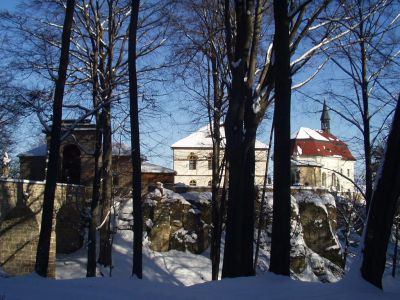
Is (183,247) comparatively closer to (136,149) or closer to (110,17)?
(110,17)

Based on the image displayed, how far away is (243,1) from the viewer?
11.4 m

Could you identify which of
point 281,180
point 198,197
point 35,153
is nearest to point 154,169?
point 35,153

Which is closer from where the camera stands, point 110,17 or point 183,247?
point 110,17

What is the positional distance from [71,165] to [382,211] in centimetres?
2913

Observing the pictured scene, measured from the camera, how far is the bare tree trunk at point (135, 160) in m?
11.4

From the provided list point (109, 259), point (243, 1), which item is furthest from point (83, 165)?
point (243, 1)

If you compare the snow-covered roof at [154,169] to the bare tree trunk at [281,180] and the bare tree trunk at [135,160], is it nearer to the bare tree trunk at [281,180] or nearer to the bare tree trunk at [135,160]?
the bare tree trunk at [135,160]

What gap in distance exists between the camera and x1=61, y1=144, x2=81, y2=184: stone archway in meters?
33.4

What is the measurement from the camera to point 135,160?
1180cm

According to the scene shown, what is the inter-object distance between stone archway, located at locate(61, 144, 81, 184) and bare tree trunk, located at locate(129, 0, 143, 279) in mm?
22189

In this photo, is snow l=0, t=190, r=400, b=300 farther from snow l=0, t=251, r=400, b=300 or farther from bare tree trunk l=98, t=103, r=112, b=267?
bare tree trunk l=98, t=103, r=112, b=267

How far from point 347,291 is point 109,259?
15.9 metres

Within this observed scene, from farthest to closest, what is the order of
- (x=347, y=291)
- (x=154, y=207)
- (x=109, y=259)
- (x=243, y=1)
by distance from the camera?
1. (x=154, y=207)
2. (x=109, y=259)
3. (x=243, y=1)
4. (x=347, y=291)

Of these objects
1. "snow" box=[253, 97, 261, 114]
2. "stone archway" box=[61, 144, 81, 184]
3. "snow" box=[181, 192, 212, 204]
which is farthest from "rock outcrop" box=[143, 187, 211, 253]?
"snow" box=[253, 97, 261, 114]
